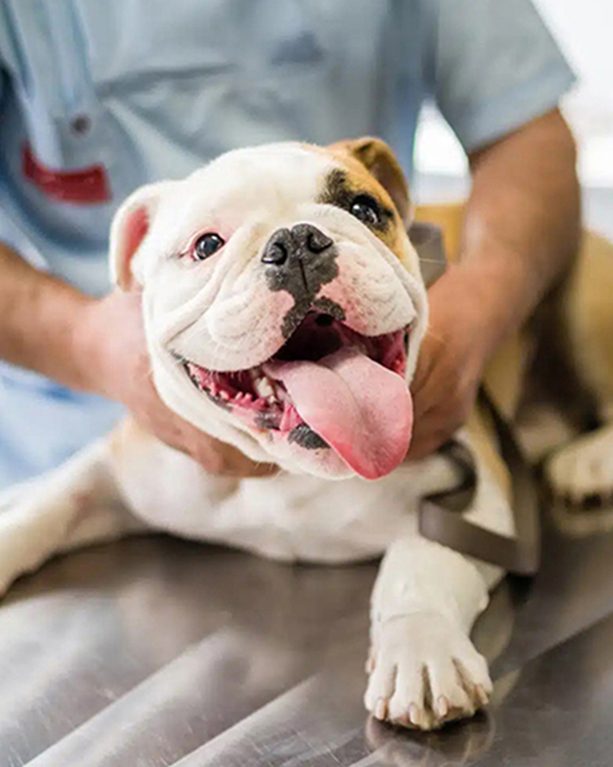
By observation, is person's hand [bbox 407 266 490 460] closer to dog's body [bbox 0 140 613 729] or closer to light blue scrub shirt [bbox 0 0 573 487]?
dog's body [bbox 0 140 613 729]

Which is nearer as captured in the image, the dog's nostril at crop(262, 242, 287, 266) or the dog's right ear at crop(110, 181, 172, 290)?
the dog's nostril at crop(262, 242, 287, 266)

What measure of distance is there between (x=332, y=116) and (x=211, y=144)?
0.15m

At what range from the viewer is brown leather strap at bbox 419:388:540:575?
106 cm

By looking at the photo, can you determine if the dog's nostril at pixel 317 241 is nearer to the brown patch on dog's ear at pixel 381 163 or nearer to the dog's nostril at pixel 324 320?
the dog's nostril at pixel 324 320

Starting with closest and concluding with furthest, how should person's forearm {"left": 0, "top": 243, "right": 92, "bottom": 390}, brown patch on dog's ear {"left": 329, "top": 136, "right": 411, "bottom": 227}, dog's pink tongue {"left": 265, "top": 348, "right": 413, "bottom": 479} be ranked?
dog's pink tongue {"left": 265, "top": 348, "right": 413, "bottom": 479} → brown patch on dog's ear {"left": 329, "top": 136, "right": 411, "bottom": 227} → person's forearm {"left": 0, "top": 243, "right": 92, "bottom": 390}

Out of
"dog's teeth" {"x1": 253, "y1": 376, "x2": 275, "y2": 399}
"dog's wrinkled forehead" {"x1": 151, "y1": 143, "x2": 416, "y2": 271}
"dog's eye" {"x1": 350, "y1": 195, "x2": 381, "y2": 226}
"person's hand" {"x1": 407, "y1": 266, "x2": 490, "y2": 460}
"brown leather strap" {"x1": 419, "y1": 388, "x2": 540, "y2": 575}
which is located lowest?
"brown leather strap" {"x1": 419, "y1": 388, "x2": 540, "y2": 575}

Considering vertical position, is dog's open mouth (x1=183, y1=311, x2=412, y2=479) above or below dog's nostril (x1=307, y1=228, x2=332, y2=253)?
A: below

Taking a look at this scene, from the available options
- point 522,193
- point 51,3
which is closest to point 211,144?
point 51,3

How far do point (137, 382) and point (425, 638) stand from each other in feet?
1.14

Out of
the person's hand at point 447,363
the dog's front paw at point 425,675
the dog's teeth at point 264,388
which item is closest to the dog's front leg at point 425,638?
the dog's front paw at point 425,675

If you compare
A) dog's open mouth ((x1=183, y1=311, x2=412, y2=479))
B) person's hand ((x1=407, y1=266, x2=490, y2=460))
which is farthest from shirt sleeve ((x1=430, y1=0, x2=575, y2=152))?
dog's open mouth ((x1=183, y1=311, x2=412, y2=479))

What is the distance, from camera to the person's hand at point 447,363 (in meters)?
1.07

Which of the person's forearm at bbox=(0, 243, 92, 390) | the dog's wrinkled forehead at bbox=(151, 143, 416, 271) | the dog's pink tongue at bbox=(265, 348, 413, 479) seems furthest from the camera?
the person's forearm at bbox=(0, 243, 92, 390)

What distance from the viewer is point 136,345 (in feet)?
3.55
